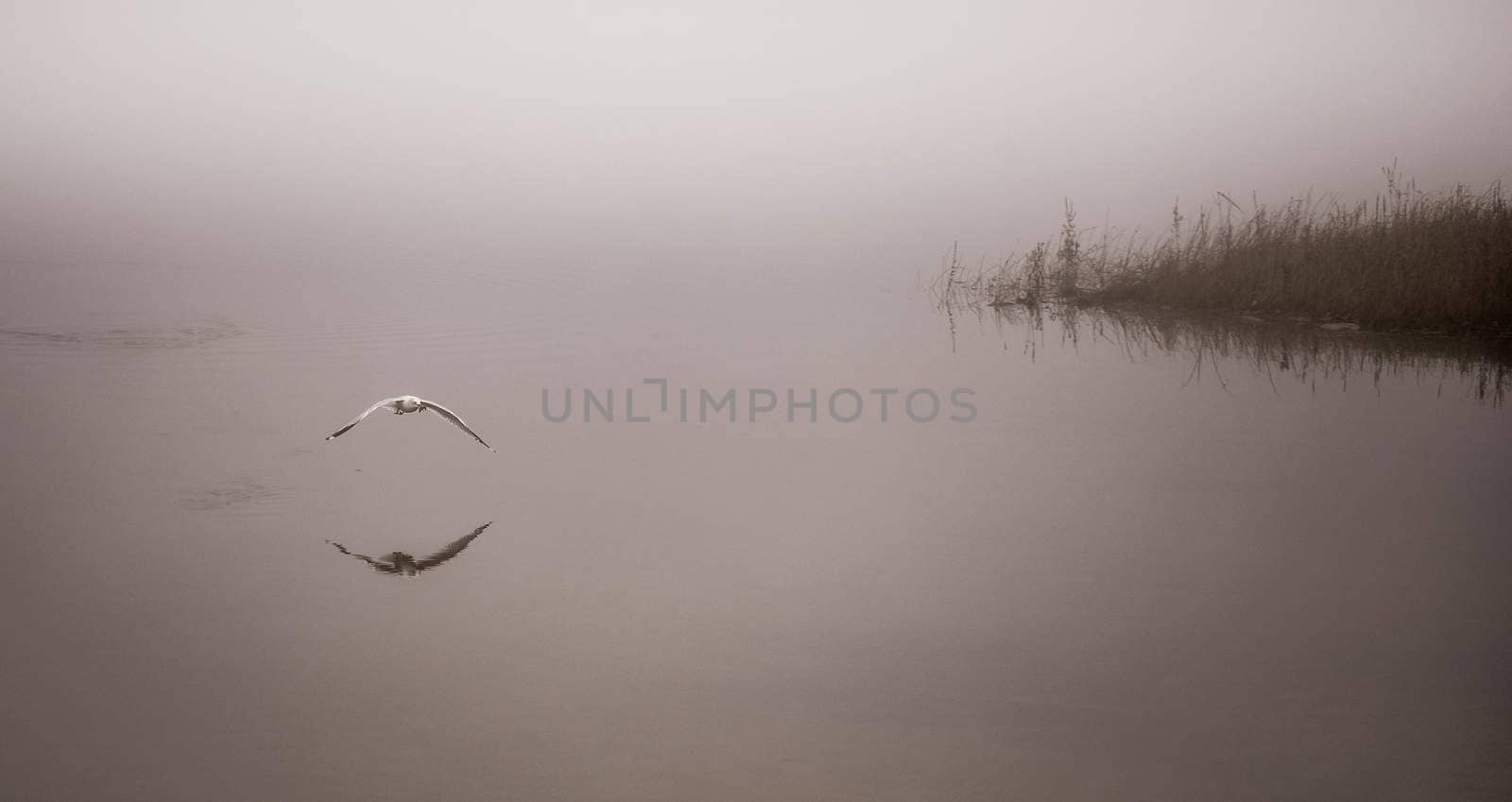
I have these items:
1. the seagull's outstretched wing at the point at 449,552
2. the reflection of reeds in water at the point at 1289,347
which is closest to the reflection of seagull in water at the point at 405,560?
the seagull's outstretched wing at the point at 449,552

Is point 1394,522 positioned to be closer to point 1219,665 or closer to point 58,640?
point 1219,665

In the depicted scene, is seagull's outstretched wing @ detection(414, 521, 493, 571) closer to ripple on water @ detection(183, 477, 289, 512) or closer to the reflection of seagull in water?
the reflection of seagull in water

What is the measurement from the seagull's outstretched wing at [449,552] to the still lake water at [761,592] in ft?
0.11

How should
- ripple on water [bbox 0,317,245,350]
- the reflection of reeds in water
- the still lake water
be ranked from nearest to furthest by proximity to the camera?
the still lake water
the reflection of reeds in water
ripple on water [bbox 0,317,245,350]

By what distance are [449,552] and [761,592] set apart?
2.36 ft

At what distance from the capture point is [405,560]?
2.83m

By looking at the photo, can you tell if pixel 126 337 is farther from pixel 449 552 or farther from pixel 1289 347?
pixel 1289 347

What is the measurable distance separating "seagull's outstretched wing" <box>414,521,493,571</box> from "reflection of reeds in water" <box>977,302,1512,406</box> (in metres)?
3.22

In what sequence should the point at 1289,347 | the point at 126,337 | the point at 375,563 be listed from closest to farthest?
the point at 375,563 → the point at 1289,347 → the point at 126,337

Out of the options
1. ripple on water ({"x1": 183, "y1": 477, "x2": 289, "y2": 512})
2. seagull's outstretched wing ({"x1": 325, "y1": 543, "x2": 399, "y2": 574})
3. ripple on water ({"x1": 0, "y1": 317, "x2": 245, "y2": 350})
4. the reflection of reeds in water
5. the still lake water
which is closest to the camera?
the still lake water

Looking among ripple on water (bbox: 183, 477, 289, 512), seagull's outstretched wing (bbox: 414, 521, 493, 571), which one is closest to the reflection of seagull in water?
seagull's outstretched wing (bbox: 414, 521, 493, 571)

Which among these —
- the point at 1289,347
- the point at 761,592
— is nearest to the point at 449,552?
the point at 761,592

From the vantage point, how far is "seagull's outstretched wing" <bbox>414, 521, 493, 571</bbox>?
2807mm

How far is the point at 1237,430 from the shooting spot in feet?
13.9
